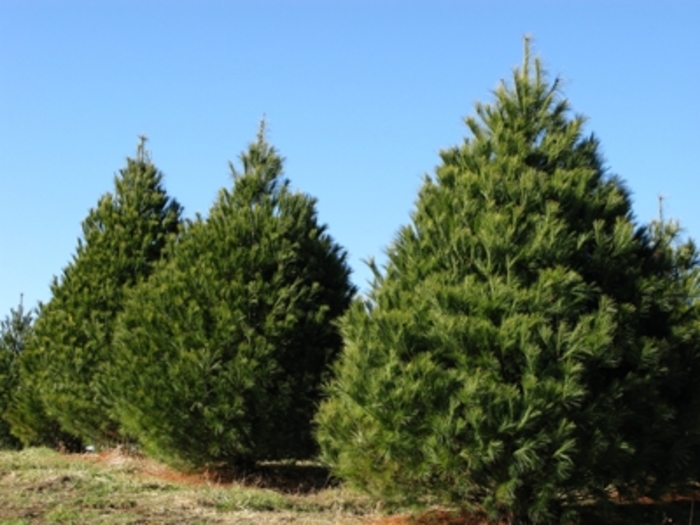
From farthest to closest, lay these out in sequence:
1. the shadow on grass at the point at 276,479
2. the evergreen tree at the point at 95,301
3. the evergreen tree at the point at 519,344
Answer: the evergreen tree at the point at 95,301
the shadow on grass at the point at 276,479
the evergreen tree at the point at 519,344

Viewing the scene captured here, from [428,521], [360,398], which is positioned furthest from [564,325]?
[428,521]

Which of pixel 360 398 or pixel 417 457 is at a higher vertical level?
pixel 360 398

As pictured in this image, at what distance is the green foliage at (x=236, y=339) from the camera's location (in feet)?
36.1

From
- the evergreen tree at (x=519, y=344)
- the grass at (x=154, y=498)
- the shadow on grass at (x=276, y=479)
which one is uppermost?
the evergreen tree at (x=519, y=344)

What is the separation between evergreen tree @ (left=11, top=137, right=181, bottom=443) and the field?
2.49 meters

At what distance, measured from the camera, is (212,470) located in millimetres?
11812

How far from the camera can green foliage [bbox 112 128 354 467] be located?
433 inches

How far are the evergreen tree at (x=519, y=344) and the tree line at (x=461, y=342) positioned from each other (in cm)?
2

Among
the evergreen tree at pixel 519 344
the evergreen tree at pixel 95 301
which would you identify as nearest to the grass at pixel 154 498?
the evergreen tree at pixel 519 344

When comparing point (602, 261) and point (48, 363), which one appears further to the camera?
point (48, 363)

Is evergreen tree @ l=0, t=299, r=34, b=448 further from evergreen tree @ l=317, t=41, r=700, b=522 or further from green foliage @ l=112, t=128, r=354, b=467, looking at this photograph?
evergreen tree @ l=317, t=41, r=700, b=522

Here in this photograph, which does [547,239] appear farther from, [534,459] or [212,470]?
[212,470]

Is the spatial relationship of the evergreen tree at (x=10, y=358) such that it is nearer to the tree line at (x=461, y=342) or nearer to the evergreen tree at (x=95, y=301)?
the evergreen tree at (x=95, y=301)

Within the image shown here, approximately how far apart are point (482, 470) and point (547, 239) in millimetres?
2362
